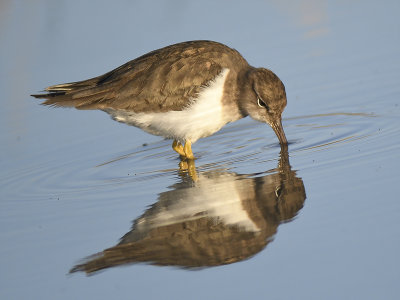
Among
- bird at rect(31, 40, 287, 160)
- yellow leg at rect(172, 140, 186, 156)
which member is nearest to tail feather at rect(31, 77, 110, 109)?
bird at rect(31, 40, 287, 160)

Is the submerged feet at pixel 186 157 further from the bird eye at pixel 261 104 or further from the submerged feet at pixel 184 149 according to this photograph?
the bird eye at pixel 261 104

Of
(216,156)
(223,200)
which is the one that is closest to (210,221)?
(223,200)

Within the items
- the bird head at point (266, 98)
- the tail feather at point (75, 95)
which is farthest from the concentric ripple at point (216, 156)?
the tail feather at point (75, 95)

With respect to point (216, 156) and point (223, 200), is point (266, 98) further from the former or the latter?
point (223, 200)

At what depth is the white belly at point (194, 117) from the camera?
902 centimetres

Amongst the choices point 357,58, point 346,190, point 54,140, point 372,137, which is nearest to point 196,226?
point 346,190

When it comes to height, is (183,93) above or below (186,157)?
above

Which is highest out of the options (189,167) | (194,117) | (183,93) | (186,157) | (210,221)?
(183,93)

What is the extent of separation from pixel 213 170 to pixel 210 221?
166 centimetres

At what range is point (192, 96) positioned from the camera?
29.5ft

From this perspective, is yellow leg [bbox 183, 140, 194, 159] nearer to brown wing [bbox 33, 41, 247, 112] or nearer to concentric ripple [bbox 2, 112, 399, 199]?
concentric ripple [bbox 2, 112, 399, 199]

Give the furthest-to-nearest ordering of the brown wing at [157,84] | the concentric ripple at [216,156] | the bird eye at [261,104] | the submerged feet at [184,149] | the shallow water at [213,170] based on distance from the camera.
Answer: the bird eye at [261,104] < the submerged feet at [184,149] < the brown wing at [157,84] < the concentric ripple at [216,156] < the shallow water at [213,170]

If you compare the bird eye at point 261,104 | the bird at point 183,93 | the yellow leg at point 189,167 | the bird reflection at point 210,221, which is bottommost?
the bird reflection at point 210,221

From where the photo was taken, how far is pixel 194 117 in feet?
29.7
